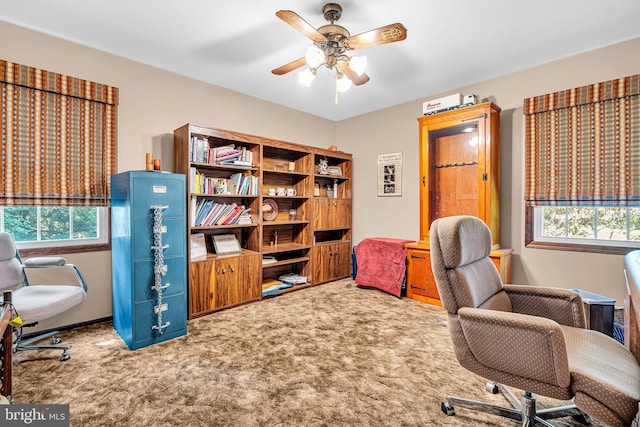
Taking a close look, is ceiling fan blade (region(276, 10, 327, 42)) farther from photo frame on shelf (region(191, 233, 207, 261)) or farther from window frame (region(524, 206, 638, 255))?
window frame (region(524, 206, 638, 255))

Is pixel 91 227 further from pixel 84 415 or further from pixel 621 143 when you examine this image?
pixel 621 143

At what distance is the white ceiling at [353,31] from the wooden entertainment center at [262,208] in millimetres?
741

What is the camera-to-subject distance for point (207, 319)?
2.95 meters

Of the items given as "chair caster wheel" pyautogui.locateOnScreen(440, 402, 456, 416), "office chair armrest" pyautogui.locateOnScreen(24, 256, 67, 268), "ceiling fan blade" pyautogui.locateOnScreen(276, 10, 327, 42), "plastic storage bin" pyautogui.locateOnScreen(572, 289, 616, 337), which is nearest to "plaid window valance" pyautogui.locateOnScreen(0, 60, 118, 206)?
"office chair armrest" pyautogui.locateOnScreen(24, 256, 67, 268)

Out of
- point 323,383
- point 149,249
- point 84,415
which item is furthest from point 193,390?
point 149,249

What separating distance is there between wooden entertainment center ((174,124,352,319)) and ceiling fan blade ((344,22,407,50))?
172 centimetres

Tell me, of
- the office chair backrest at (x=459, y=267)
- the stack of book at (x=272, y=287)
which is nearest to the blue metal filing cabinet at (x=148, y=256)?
the stack of book at (x=272, y=287)

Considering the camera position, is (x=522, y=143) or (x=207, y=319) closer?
(x=207, y=319)

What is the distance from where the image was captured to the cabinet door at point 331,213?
421 cm

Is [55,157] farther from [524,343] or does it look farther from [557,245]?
[557,245]

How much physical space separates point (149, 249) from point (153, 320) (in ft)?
1.93

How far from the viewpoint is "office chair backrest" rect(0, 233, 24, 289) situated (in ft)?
7.22

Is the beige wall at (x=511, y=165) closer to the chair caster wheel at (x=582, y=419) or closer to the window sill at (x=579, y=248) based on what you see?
the window sill at (x=579, y=248)

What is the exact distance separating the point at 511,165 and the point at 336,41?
94.3 inches
